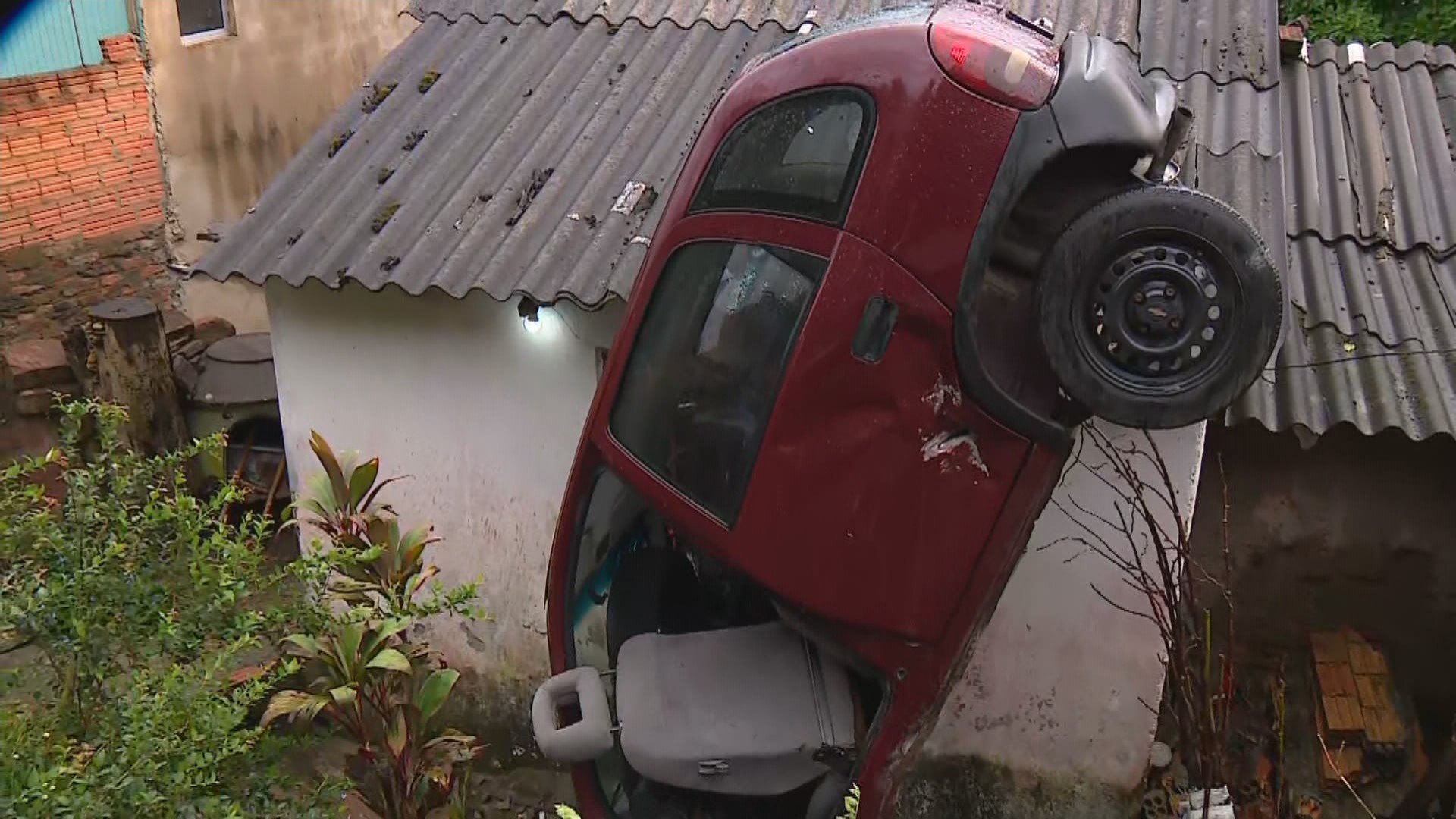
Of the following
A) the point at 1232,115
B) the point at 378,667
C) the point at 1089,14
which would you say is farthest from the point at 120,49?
the point at 1232,115

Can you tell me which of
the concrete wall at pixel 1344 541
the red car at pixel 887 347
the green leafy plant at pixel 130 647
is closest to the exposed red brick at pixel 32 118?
the green leafy plant at pixel 130 647

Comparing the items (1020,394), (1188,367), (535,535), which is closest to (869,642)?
(1020,394)

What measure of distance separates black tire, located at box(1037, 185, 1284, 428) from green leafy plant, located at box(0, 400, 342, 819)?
245 centimetres

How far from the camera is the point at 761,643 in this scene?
3.51 metres

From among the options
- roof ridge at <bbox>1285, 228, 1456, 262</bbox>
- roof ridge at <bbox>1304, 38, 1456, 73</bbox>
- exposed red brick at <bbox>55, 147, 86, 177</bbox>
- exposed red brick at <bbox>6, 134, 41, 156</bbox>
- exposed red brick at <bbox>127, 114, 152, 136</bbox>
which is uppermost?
exposed red brick at <bbox>127, 114, 152, 136</bbox>

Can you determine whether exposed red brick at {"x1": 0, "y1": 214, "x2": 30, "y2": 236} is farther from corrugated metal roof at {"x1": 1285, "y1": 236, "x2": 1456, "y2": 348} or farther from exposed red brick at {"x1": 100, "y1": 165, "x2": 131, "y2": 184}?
corrugated metal roof at {"x1": 1285, "y1": 236, "x2": 1456, "y2": 348}

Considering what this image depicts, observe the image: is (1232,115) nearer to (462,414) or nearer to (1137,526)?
(1137,526)

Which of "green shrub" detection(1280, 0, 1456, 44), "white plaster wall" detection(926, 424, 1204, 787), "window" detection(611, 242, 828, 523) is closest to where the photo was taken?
"window" detection(611, 242, 828, 523)

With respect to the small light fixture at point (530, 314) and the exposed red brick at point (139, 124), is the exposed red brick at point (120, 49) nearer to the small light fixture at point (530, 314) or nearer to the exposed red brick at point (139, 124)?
the exposed red brick at point (139, 124)

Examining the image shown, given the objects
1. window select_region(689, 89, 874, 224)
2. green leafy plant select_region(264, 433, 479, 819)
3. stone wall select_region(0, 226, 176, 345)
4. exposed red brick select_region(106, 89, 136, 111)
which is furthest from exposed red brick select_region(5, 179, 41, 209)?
window select_region(689, 89, 874, 224)

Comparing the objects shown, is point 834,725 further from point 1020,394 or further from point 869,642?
point 1020,394

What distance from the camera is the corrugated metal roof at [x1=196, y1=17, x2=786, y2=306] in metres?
4.32

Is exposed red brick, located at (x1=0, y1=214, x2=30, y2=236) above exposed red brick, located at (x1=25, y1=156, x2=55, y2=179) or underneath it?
underneath

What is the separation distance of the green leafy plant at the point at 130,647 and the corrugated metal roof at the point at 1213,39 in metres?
4.32
